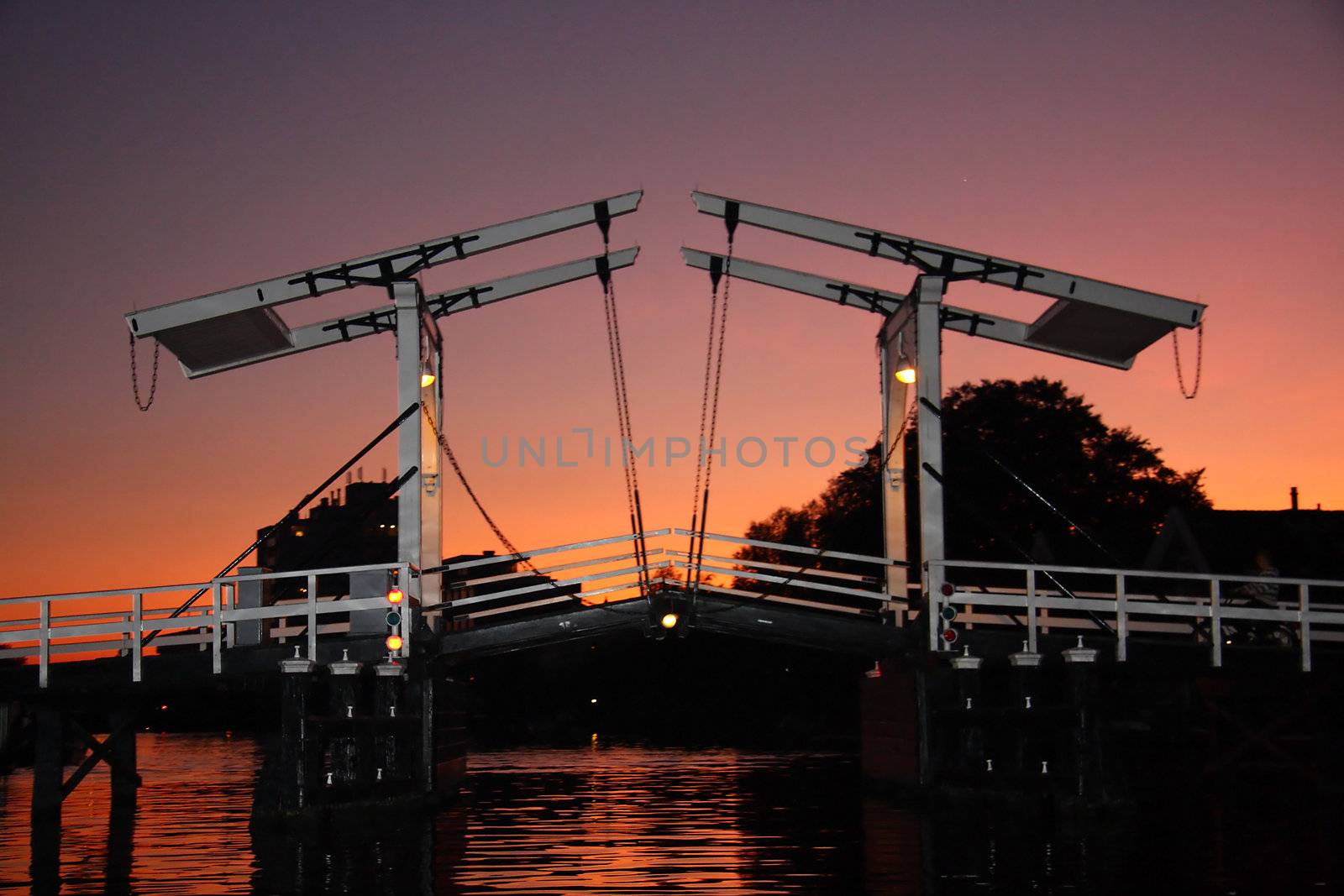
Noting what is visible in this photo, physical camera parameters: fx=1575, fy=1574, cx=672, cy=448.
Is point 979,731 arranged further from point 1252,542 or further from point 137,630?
point 1252,542

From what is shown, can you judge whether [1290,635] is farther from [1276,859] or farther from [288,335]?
[288,335]

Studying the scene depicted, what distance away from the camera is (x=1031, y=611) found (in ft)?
59.3

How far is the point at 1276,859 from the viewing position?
1269 centimetres

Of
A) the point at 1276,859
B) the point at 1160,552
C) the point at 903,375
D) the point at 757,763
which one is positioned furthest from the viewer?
the point at 1160,552

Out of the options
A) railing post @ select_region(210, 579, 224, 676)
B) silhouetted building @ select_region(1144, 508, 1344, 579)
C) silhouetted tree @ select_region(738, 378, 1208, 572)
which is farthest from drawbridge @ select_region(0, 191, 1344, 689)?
silhouetted tree @ select_region(738, 378, 1208, 572)

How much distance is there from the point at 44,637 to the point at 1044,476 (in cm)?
3558

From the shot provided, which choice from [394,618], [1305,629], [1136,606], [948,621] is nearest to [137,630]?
[394,618]

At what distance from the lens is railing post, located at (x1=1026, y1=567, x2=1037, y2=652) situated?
1756 cm

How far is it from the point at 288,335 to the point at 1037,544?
2065cm

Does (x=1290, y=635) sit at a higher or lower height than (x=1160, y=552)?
lower

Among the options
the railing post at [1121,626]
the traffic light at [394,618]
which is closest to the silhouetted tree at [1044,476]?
the railing post at [1121,626]

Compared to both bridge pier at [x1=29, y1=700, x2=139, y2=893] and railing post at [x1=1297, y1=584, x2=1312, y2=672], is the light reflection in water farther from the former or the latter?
railing post at [x1=1297, y1=584, x2=1312, y2=672]

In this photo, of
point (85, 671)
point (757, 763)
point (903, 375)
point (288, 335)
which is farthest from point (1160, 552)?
point (85, 671)

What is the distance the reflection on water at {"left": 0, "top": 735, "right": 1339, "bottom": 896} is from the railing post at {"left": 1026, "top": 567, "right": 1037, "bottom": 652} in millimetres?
2081
